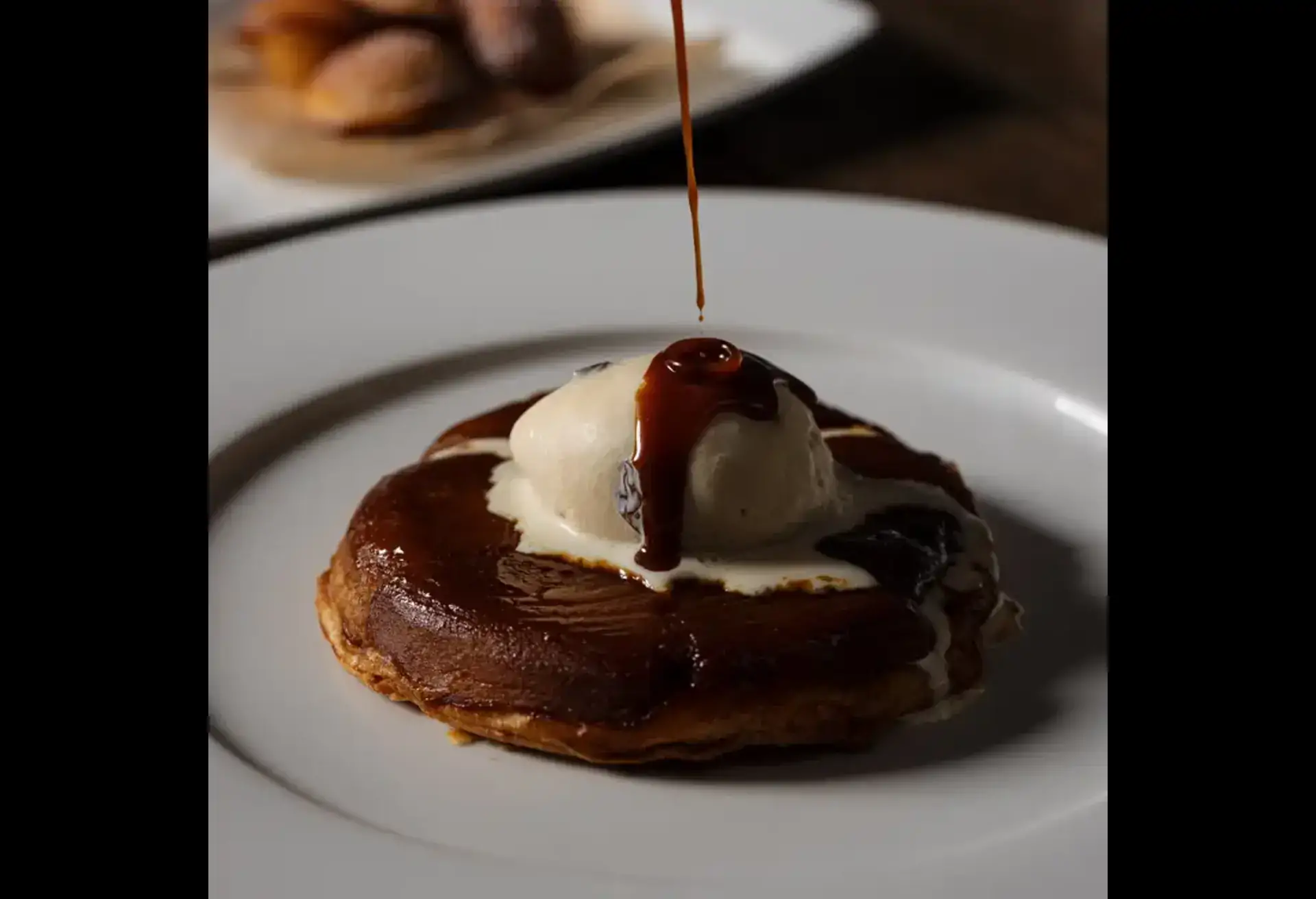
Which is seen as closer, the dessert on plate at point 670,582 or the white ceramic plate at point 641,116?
the dessert on plate at point 670,582

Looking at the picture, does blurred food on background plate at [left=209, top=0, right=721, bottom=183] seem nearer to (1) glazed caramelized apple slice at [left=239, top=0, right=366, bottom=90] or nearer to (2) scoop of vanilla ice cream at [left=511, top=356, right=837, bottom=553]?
(1) glazed caramelized apple slice at [left=239, top=0, right=366, bottom=90]

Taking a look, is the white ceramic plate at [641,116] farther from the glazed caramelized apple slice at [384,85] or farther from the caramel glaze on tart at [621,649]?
the caramel glaze on tart at [621,649]

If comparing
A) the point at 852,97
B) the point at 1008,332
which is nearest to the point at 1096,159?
the point at 852,97

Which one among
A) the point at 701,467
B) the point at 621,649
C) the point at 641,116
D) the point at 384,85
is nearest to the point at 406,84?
the point at 384,85

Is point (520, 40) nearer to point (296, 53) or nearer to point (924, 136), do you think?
point (296, 53)

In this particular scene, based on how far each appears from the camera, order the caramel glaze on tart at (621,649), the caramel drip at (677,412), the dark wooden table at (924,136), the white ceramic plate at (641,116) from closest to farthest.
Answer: the caramel glaze on tart at (621,649) → the caramel drip at (677,412) → the white ceramic plate at (641,116) → the dark wooden table at (924,136)

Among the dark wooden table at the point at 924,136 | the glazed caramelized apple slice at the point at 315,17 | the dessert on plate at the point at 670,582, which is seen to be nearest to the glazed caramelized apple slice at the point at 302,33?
the glazed caramelized apple slice at the point at 315,17
